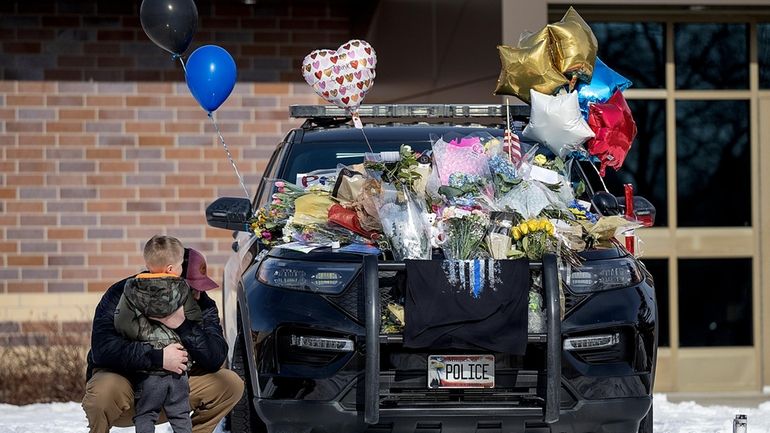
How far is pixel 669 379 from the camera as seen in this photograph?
11.4 meters

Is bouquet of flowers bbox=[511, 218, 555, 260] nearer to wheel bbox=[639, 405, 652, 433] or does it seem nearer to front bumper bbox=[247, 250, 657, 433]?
front bumper bbox=[247, 250, 657, 433]

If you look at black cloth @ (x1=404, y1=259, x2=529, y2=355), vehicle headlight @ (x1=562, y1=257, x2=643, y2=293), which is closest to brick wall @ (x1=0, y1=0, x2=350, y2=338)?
vehicle headlight @ (x1=562, y1=257, x2=643, y2=293)

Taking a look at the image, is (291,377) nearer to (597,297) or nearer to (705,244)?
(597,297)

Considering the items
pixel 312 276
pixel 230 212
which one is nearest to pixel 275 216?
pixel 230 212

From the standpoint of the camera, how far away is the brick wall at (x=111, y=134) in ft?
42.7

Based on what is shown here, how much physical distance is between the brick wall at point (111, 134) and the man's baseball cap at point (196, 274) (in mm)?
6182

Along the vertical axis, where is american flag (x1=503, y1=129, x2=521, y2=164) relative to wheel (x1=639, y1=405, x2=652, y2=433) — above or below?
above

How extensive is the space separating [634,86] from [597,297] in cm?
532

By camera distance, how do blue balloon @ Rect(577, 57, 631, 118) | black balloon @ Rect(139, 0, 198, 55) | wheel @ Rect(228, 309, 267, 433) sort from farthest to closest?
1. black balloon @ Rect(139, 0, 198, 55)
2. blue balloon @ Rect(577, 57, 631, 118)
3. wheel @ Rect(228, 309, 267, 433)

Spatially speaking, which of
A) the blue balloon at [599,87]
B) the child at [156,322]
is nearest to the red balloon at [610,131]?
the blue balloon at [599,87]

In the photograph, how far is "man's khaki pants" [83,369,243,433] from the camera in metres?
6.38

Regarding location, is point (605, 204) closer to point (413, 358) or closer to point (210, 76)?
point (413, 358)

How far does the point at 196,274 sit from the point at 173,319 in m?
0.43

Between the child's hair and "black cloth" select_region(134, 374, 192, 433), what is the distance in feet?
1.58
